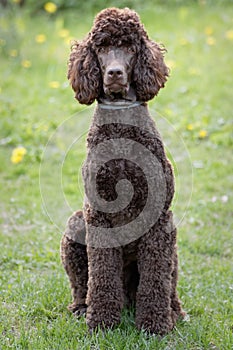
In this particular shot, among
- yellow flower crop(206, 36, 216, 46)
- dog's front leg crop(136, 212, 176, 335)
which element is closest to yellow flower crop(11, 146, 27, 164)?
dog's front leg crop(136, 212, 176, 335)

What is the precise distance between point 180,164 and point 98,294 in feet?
8.85

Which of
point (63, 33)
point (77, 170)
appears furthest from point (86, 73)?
point (63, 33)

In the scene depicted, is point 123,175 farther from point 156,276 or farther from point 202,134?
point 202,134

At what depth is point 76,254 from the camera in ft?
11.4

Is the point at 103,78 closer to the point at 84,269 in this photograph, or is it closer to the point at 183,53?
the point at 84,269

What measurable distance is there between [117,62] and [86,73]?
7.6 inches

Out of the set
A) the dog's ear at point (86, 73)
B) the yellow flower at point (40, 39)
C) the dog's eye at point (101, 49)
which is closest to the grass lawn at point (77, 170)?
the yellow flower at point (40, 39)

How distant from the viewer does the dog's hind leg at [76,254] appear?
11.3ft

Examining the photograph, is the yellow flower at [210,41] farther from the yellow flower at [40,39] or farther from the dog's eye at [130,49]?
the dog's eye at [130,49]

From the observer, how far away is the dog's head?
2.99 metres

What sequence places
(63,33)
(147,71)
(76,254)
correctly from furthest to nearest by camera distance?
(63,33) < (76,254) < (147,71)

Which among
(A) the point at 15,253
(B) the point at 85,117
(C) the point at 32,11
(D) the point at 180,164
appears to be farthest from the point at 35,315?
(C) the point at 32,11

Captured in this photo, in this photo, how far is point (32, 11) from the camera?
1020cm

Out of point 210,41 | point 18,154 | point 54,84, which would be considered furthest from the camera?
point 210,41
